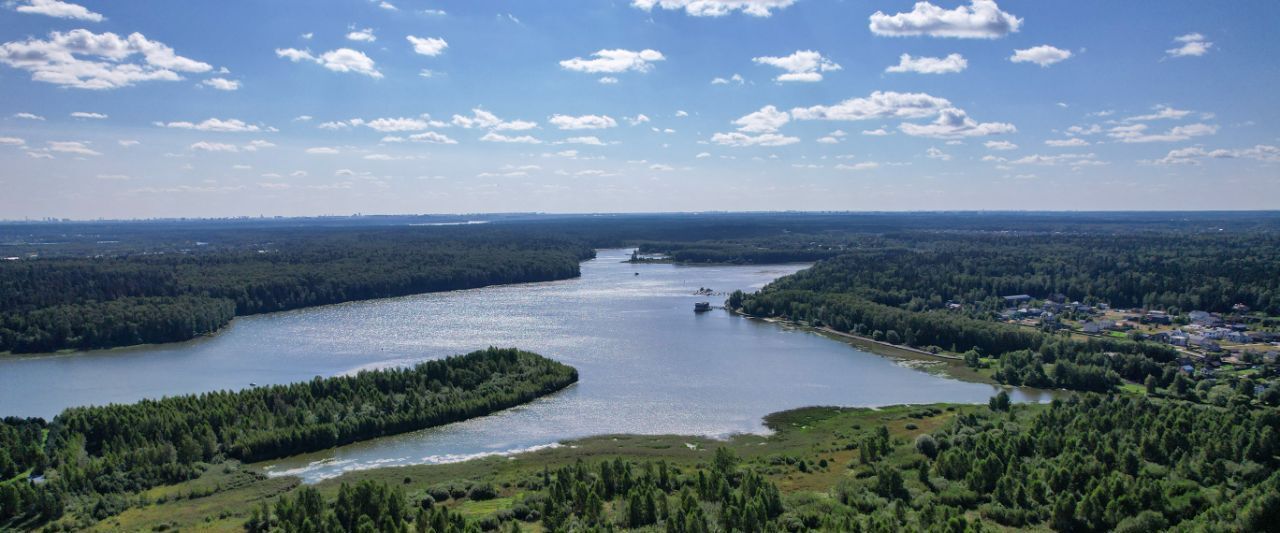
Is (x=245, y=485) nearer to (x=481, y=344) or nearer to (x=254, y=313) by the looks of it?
(x=481, y=344)

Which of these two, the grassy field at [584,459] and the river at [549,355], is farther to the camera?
the river at [549,355]

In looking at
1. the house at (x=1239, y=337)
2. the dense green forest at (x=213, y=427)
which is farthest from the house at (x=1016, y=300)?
the dense green forest at (x=213, y=427)

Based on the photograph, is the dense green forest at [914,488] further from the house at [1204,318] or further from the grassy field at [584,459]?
the house at [1204,318]

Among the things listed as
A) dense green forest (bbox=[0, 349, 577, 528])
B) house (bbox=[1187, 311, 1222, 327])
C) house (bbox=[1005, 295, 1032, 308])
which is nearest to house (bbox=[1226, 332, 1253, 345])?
house (bbox=[1187, 311, 1222, 327])

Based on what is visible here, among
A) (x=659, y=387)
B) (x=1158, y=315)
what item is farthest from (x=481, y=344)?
(x=1158, y=315)

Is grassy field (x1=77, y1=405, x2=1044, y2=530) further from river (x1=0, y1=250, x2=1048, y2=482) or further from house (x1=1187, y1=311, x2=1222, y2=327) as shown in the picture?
house (x1=1187, y1=311, x2=1222, y2=327)

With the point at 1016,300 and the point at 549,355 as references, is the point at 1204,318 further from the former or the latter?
the point at 549,355
